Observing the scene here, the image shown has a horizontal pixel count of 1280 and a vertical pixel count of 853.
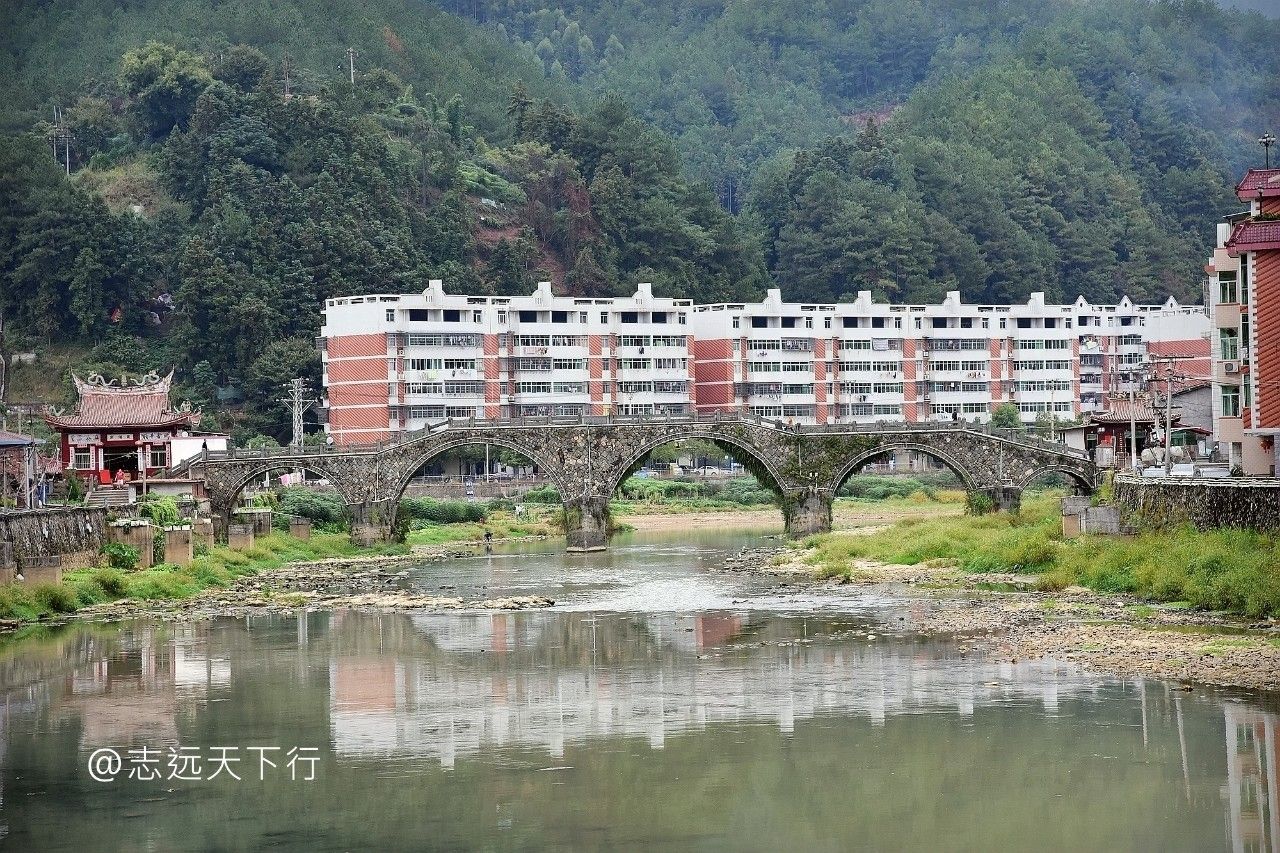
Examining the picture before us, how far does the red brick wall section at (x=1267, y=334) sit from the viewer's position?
51.0 m

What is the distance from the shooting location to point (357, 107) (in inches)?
5354

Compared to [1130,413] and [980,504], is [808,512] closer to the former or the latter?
[980,504]

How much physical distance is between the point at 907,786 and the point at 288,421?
86.0 metres

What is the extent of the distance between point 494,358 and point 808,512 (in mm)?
32496

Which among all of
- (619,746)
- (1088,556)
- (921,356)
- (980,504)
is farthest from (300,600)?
(921,356)

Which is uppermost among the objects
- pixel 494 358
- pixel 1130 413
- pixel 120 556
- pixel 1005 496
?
pixel 494 358

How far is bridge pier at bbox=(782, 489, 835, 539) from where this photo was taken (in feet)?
257

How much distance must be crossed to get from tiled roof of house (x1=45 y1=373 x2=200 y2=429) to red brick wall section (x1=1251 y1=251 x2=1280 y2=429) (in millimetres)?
42116

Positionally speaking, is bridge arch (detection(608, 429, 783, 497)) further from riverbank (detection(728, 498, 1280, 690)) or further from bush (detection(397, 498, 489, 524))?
bush (detection(397, 498, 489, 524))

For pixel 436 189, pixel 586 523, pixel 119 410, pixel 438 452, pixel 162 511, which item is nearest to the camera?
pixel 162 511

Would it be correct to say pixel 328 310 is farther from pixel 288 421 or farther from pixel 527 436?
pixel 527 436

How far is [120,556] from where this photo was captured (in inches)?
2288
